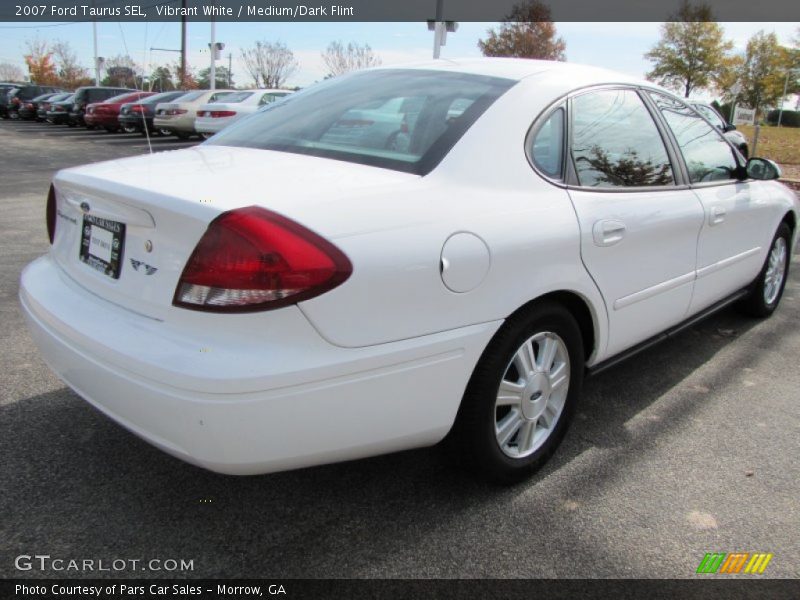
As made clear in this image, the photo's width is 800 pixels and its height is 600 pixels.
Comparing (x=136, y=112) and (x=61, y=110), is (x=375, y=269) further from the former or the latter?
(x=61, y=110)

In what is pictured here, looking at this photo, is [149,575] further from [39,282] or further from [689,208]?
[689,208]

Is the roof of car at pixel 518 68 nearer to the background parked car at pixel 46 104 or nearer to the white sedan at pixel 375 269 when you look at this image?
the white sedan at pixel 375 269

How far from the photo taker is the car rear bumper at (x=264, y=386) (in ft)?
5.78

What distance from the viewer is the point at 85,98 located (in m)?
25.7

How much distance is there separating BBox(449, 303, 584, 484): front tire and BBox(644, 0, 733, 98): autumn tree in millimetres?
46103

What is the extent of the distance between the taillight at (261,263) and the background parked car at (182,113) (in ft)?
59.4

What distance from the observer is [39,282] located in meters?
2.44

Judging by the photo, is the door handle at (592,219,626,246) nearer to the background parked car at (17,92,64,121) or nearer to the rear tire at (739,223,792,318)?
the rear tire at (739,223,792,318)

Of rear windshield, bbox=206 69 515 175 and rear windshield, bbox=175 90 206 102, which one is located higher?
rear windshield, bbox=175 90 206 102

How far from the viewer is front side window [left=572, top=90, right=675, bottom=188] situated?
8.87ft

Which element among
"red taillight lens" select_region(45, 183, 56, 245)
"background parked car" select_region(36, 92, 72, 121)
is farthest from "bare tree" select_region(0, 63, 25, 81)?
"red taillight lens" select_region(45, 183, 56, 245)

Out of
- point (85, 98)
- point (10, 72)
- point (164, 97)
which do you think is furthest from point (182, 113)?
point (10, 72)

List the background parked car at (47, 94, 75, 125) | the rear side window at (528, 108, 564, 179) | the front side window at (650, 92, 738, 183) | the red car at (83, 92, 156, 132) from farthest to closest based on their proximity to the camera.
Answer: the background parked car at (47, 94, 75, 125) < the red car at (83, 92, 156, 132) < the front side window at (650, 92, 738, 183) < the rear side window at (528, 108, 564, 179)

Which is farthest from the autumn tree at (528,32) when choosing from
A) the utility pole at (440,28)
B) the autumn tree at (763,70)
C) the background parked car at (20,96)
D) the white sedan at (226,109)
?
the autumn tree at (763,70)
